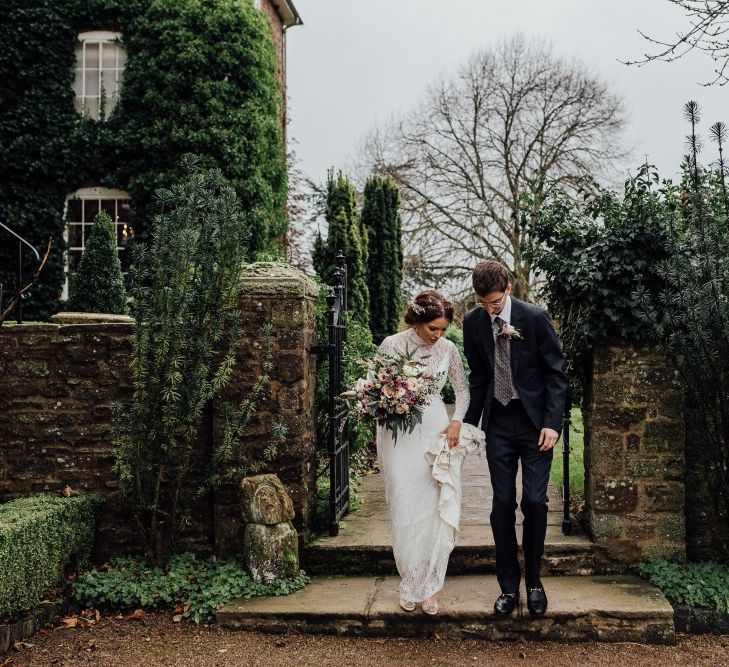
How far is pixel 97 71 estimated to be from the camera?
51.3 feet

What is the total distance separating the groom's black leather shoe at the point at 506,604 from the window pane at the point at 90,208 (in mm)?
13421

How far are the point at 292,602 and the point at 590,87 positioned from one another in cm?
2289

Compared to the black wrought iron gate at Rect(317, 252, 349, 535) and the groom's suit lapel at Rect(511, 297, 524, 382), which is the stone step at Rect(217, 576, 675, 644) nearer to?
the black wrought iron gate at Rect(317, 252, 349, 535)

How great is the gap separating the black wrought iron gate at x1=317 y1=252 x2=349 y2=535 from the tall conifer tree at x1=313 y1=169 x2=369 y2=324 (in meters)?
5.25

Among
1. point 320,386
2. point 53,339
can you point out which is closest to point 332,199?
point 320,386

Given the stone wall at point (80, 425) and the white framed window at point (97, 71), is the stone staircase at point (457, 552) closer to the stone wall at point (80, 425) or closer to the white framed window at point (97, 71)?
the stone wall at point (80, 425)

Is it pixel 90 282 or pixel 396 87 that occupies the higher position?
pixel 396 87

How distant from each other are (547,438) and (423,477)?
2.74ft

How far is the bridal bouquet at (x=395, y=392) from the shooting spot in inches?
189

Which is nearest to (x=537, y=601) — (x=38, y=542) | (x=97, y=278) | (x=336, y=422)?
(x=336, y=422)

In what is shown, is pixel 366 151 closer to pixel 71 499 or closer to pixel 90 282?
pixel 90 282

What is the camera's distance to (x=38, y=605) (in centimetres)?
498

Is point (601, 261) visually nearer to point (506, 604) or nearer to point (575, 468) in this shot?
point (506, 604)

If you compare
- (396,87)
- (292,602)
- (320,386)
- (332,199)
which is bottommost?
(292,602)
